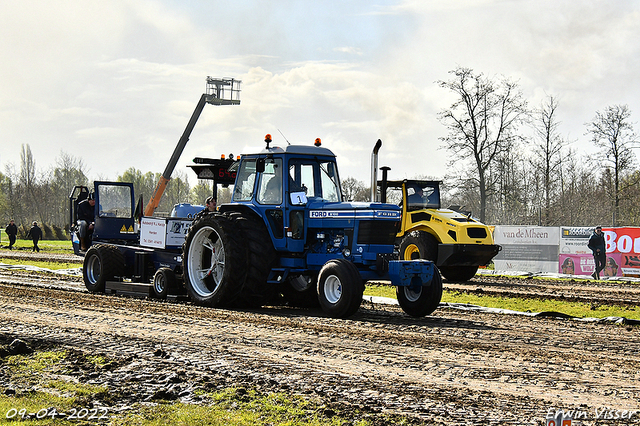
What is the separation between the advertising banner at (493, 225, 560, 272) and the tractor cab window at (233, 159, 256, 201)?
13.2m

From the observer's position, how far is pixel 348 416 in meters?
4.91

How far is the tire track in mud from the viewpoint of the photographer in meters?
5.45

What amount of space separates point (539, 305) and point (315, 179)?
5.11 m

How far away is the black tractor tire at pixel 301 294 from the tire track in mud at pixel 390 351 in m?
0.57

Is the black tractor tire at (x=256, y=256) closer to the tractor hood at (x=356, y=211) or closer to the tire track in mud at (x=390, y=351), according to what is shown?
the tire track in mud at (x=390, y=351)

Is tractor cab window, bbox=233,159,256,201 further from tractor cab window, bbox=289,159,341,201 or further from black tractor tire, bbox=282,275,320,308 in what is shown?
black tractor tire, bbox=282,275,320,308

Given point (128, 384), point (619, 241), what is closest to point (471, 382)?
point (128, 384)

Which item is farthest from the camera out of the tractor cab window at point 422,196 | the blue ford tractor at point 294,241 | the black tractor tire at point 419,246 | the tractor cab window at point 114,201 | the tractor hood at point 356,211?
the tractor cab window at point 422,196

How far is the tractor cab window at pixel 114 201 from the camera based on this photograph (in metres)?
15.7

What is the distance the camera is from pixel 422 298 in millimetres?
10320

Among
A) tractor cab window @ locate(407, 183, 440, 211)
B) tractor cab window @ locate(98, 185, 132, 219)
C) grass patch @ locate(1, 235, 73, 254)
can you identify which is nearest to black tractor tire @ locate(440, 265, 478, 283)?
tractor cab window @ locate(407, 183, 440, 211)

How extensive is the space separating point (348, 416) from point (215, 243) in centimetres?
763

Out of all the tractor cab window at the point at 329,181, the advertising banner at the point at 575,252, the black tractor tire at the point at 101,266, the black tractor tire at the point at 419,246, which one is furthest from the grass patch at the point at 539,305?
the advertising banner at the point at 575,252

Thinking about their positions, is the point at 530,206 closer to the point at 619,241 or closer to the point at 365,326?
the point at 619,241
